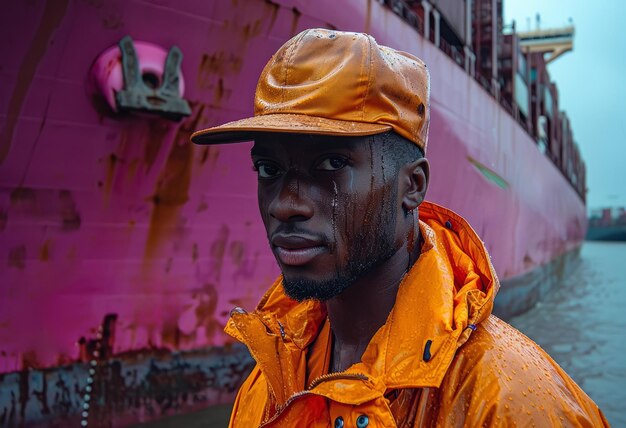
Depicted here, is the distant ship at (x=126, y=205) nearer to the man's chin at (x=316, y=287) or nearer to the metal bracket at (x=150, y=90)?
the metal bracket at (x=150, y=90)

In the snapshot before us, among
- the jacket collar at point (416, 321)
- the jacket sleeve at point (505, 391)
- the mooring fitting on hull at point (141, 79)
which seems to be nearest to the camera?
the jacket sleeve at point (505, 391)

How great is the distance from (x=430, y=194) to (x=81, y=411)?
5.44 metres

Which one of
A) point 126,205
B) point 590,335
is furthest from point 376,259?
point 590,335

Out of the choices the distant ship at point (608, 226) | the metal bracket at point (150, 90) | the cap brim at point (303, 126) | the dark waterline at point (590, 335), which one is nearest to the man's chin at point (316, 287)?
the cap brim at point (303, 126)

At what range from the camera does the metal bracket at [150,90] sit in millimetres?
3963

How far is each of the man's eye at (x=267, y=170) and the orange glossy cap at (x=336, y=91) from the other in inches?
3.2

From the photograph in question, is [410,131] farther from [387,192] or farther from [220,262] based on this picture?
[220,262]

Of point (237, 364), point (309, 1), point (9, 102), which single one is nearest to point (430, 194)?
point (309, 1)

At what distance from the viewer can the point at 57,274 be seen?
3.89 meters

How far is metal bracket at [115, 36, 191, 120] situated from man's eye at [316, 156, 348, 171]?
3182 mm

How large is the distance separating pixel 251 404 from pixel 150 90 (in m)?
3.18

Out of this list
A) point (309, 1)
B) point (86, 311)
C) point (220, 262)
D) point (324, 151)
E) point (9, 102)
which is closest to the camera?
point (324, 151)

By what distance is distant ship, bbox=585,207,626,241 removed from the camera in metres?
49.4

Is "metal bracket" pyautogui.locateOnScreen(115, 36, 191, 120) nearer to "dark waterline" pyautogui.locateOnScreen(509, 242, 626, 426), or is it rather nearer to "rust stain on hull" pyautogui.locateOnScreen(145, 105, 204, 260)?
"rust stain on hull" pyautogui.locateOnScreen(145, 105, 204, 260)
